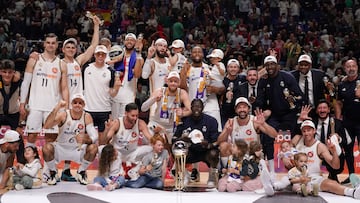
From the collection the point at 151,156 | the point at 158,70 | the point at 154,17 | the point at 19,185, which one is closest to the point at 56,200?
the point at 19,185

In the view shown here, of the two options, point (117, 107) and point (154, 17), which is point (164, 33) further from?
point (117, 107)

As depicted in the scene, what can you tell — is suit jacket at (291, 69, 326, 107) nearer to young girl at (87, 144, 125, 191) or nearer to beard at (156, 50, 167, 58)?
beard at (156, 50, 167, 58)

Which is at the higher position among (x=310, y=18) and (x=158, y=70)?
(x=310, y=18)

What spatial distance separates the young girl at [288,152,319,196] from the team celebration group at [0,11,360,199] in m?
0.01

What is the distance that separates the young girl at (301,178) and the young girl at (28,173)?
351 centimetres

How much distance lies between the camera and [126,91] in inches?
410

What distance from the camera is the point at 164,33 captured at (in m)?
18.1

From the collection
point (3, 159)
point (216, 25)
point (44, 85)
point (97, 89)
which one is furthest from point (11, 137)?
point (216, 25)

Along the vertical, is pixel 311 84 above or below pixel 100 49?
below

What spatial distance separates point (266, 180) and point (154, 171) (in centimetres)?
167

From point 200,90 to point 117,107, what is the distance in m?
1.41

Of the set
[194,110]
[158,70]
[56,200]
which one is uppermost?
[158,70]

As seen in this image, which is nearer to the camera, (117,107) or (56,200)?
(56,200)

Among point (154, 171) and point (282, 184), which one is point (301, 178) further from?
point (154, 171)
